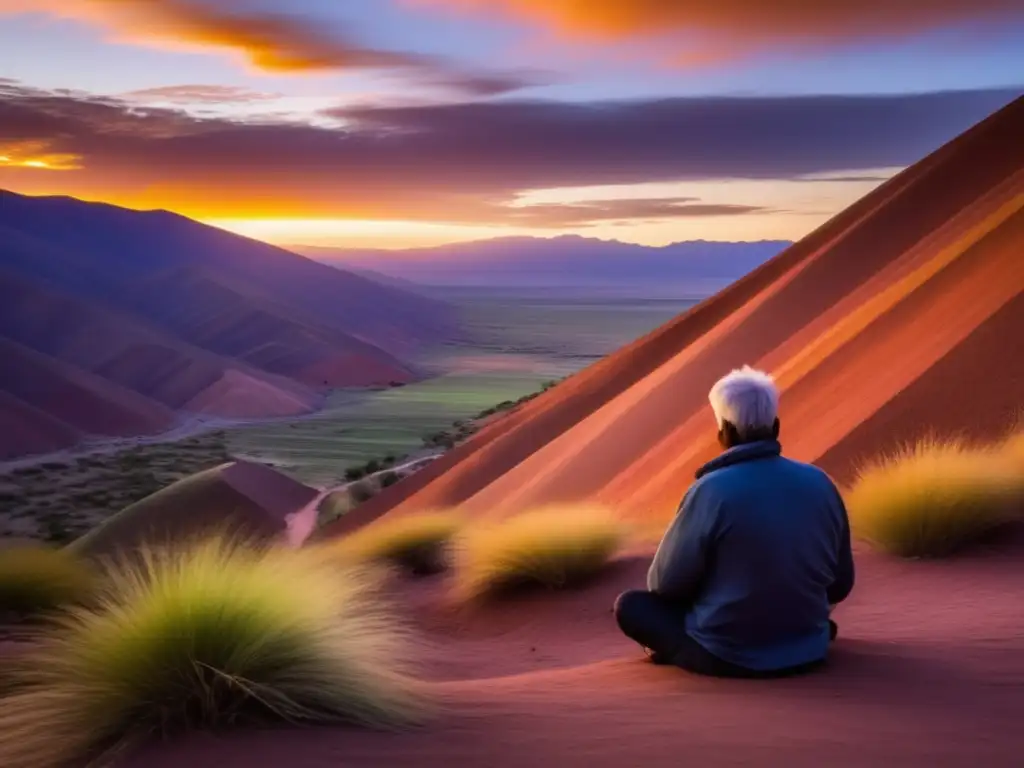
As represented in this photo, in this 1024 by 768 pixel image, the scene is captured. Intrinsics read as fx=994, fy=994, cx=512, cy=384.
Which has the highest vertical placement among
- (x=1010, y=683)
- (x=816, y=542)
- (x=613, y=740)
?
(x=816, y=542)

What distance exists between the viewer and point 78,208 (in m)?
150

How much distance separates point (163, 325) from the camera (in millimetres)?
111875

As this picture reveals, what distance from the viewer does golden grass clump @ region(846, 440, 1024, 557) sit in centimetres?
651

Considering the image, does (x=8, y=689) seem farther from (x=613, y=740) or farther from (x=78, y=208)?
(x=78, y=208)

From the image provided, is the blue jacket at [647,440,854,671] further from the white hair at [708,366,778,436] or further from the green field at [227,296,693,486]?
the green field at [227,296,693,486]

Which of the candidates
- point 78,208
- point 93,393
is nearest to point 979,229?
point 93,393

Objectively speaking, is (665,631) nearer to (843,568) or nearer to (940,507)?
(843,568)

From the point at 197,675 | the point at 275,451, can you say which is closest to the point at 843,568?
the point at 197,675

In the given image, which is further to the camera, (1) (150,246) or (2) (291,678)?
(1) (150,246)

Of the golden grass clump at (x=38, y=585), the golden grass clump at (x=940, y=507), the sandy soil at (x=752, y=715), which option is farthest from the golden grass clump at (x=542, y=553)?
Result: the golden grass clump at (x=38, y=585)

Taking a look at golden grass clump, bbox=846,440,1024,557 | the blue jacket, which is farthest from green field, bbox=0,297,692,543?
the blue jacket

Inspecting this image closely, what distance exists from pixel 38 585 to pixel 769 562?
282 inches

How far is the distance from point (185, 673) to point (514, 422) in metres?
25.6

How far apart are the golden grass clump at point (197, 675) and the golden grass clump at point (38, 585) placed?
191 inches
